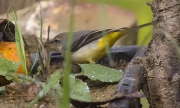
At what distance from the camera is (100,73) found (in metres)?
1.80

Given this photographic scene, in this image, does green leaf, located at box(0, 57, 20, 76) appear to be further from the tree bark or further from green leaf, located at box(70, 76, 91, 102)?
the tree bark

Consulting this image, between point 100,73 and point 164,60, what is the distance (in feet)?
1.70

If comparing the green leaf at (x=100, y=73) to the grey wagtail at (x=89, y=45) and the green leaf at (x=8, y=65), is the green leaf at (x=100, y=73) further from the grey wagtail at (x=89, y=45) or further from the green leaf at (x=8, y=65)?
the grey wagtail at (x=89, y=45)

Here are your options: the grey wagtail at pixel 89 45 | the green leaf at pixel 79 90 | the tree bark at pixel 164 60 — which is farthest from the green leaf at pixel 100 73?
the grey wagtail at pixel 89 45

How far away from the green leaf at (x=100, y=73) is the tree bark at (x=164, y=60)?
1.30ft

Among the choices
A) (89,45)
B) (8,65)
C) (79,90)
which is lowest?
(79,90)

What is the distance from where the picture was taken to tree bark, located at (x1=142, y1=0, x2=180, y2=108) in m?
1.32

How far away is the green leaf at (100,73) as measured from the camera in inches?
69.2

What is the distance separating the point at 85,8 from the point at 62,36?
1.48 meters

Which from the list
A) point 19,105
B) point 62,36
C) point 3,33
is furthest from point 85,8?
point 19,105

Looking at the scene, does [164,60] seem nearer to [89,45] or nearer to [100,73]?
[100,73]

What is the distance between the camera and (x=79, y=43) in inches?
97.2

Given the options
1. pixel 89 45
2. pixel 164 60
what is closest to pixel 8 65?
pixel 164 60

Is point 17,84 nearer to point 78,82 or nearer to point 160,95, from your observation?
point 78,82
